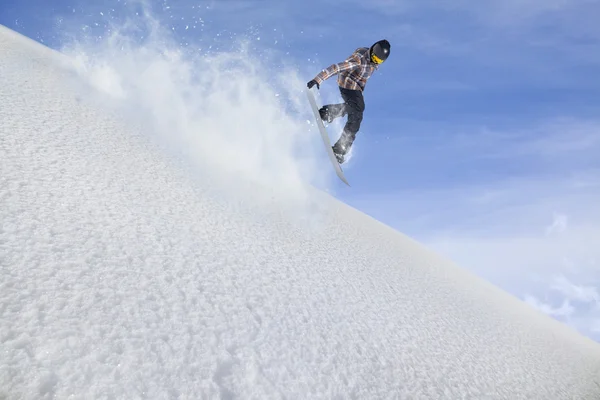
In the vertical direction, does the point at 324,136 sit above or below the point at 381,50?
below

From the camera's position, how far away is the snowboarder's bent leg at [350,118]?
8570mm

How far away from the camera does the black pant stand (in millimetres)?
8578

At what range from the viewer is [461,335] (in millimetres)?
4949

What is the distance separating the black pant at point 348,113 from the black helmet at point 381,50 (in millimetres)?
801

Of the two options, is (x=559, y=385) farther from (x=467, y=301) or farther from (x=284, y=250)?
(x=284, y=250)

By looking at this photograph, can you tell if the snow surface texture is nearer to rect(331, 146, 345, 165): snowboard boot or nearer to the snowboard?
the snowboard

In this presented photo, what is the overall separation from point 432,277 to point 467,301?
711 millimetres

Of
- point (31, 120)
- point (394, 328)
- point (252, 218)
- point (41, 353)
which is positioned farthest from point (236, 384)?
point (31, 120)

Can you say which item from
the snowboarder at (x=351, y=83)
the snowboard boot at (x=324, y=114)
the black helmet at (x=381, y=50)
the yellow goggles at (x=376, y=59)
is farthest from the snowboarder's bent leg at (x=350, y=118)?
the black helmet at (x=381, y=50)

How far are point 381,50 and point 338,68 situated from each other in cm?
89

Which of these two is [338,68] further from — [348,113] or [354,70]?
[348,113]

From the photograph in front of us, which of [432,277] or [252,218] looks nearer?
[252,218]

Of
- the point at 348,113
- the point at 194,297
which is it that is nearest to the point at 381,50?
A: the point at 348,113

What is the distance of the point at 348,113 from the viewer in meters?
8.75
